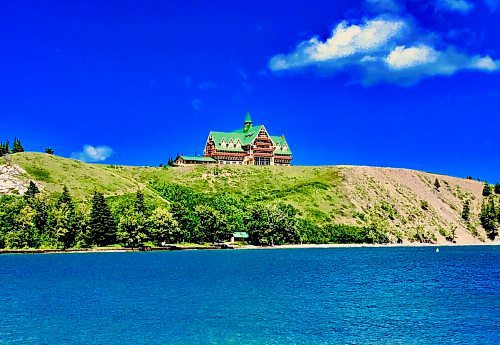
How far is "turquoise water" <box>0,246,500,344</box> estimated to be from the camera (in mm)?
44250

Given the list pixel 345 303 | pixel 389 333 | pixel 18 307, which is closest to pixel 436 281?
pixel 345 303

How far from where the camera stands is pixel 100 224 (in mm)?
127750

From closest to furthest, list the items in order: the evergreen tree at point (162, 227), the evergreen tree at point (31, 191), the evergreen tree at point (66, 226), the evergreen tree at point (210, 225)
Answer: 1. the evergreen tree at point (66, 226)
2. the evergreen tree at point (162, 227)
3. the evergreen tree at point (210, 225)
4. the evergreen tree at point (31, 191)

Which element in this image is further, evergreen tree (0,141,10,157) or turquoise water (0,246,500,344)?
evergreen tree (0,141,10,157)

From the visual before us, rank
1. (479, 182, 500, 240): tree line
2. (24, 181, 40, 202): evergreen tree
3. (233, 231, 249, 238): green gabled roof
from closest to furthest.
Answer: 1. (24, 181, 40, 202): evergreen tree
2. (233, 231, 249, 238): green gabled roof
3. (479, 182, 500, 240): tree line

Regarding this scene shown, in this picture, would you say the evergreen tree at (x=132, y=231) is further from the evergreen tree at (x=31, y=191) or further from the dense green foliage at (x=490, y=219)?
the dense green foliage at (x=490, y=219)

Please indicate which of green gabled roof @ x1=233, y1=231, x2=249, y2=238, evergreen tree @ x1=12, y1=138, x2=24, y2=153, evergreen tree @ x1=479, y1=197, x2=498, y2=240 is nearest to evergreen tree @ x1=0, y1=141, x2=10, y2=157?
evergreen tree @ x1=12, y1=138, x2=24, y2=153

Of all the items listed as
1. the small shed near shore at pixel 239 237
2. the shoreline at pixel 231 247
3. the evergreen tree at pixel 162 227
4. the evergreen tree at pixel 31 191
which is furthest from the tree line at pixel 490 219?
the evergreen tree at pixel 31 191

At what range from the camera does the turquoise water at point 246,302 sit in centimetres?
4425

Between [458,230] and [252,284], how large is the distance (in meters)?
133

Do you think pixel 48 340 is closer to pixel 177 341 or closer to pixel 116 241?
pixel 177 341

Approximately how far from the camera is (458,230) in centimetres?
18525

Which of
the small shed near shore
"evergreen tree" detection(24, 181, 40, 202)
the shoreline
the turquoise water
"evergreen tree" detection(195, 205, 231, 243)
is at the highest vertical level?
"evergreen tree" detection(24, 181, 40, 202)

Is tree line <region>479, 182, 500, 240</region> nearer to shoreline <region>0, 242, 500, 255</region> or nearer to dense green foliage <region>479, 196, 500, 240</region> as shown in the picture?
dense green foliage <region>479, 196, 500, 240</region>
